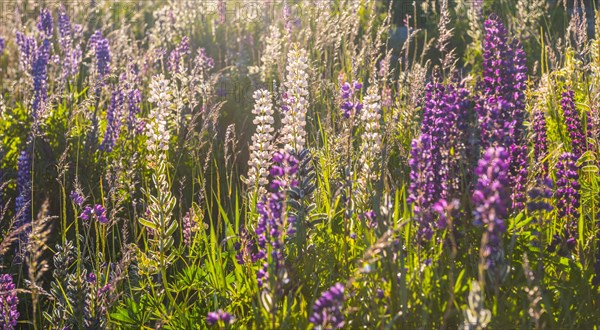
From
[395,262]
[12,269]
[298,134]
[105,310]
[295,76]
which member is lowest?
[12,269]

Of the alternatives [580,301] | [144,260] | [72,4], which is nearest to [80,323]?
[144,260]

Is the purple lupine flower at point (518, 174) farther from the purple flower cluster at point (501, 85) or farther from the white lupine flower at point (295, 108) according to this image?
the white lupine flower at point (295, 108)

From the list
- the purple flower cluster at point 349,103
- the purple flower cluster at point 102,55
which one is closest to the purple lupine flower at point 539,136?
the purple flower cluster at point 349,103

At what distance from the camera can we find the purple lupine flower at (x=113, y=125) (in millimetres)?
4395

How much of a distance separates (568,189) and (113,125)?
2605 millimetres

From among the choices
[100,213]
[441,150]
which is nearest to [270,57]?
[100,213]

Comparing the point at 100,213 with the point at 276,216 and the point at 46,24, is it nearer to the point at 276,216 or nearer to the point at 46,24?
the point at 276,216

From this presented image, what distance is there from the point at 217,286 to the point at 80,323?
47cm

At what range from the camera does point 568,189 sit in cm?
272

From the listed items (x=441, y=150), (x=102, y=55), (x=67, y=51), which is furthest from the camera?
(x=67, y=51)

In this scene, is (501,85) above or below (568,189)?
above

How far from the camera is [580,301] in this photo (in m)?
2.47

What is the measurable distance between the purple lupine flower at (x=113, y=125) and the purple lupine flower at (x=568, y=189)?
2.51 m

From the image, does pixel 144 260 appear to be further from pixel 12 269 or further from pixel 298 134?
pixel 12 269
